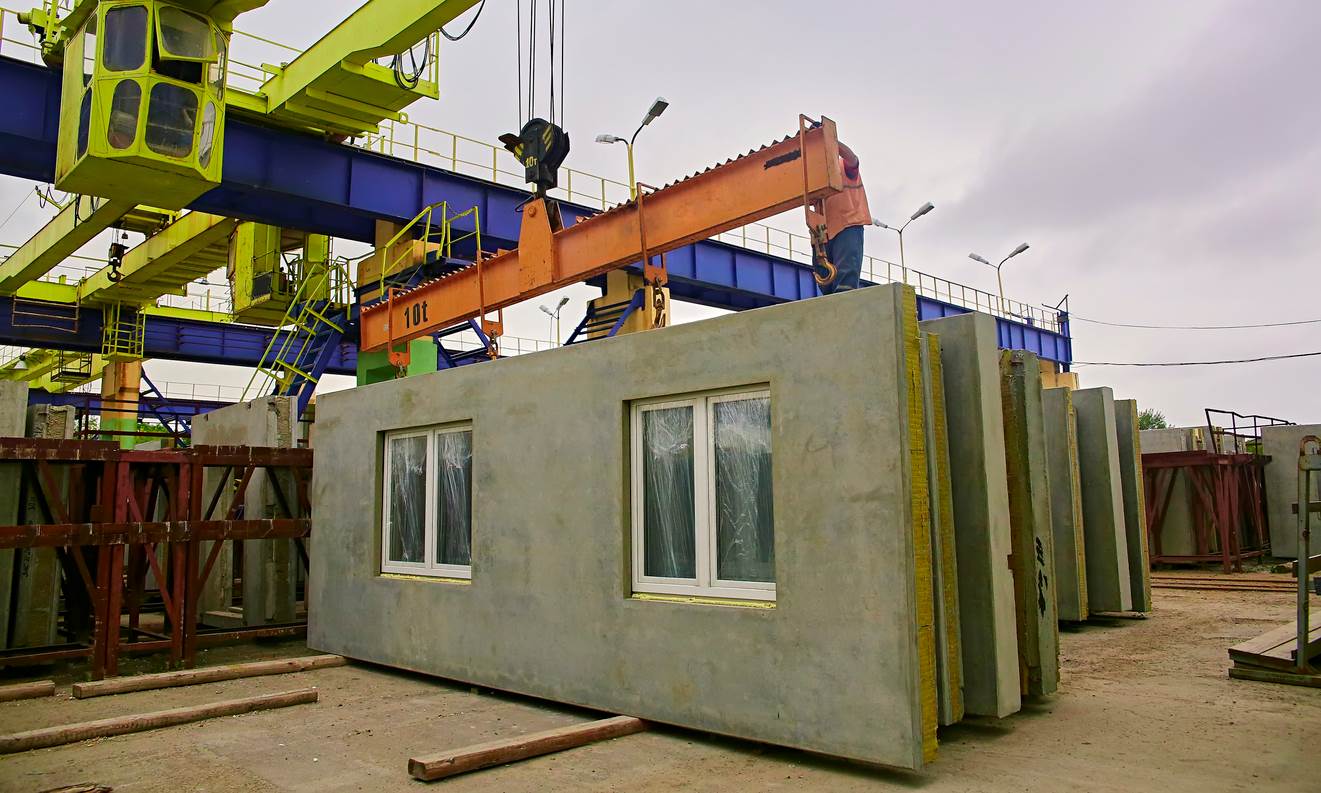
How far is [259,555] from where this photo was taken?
10703mm

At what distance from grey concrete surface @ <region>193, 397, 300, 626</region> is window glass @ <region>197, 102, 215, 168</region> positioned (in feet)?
10.6

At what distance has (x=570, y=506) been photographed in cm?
656

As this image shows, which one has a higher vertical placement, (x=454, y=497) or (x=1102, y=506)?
(x=454, y=497)

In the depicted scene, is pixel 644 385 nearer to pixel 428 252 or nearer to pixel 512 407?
pixel 512 407

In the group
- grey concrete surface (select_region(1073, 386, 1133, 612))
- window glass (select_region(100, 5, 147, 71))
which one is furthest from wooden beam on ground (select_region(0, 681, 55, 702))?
grey concrete surface (select_region(1073, 386, 1133, 612))

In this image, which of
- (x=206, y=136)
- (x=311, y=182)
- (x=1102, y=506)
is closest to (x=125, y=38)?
(x=206, y=136)

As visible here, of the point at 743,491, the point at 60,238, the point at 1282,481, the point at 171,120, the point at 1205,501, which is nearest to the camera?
the point at 743,491

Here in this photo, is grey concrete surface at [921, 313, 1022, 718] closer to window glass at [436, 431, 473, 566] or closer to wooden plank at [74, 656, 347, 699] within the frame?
window glass at [436, 431, 473, 566]

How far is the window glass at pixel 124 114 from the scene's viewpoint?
35.9 ft

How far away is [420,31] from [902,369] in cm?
953

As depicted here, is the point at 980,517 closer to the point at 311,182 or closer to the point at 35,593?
the point at 35,593

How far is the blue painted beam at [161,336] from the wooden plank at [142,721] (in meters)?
14.7

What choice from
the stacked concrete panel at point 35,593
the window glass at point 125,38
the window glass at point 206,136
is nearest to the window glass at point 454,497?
Result: the stacked concrete panel at point 35,593

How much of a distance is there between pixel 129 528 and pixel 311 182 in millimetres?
7806
